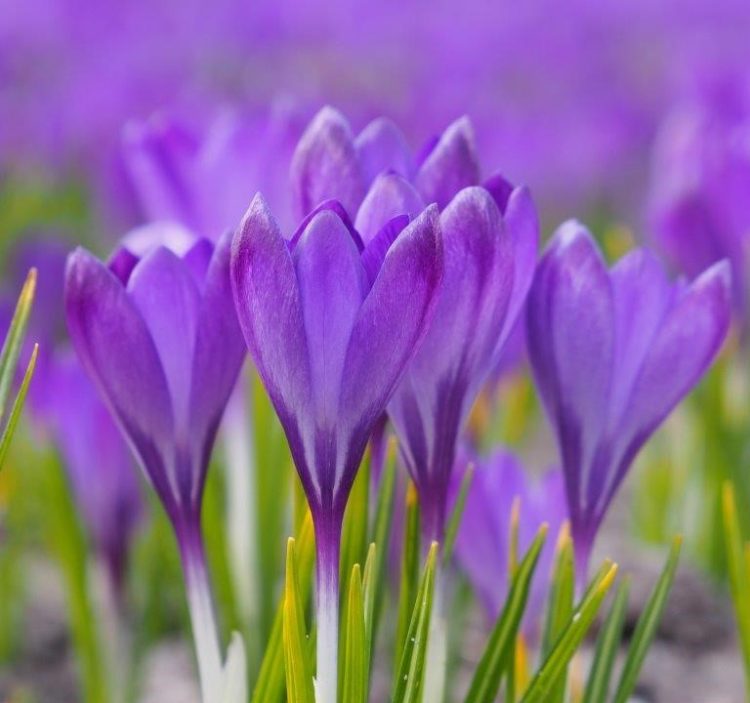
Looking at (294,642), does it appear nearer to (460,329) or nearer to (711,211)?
(460,329)

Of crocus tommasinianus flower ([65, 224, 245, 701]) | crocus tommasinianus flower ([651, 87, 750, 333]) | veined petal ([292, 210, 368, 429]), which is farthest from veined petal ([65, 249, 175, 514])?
crocus tommasinianus flower ([651, 87, 750, 333])

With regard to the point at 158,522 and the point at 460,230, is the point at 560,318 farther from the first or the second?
the point at 158,522

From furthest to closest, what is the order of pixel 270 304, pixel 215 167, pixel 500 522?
pixel 215 167, pixel 500 522, pixel 270 304

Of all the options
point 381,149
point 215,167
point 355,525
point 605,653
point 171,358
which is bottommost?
point 605,653

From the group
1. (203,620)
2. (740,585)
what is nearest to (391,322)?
(203,620)

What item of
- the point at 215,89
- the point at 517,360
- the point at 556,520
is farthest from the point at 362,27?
the point at 556,520

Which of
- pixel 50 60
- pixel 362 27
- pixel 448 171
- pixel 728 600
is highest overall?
pixel 362 27
